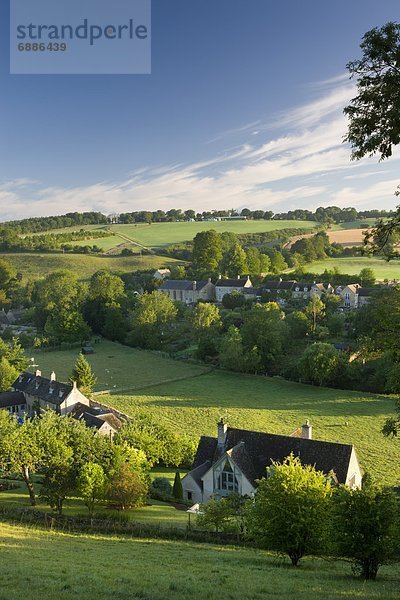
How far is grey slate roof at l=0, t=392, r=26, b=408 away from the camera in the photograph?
169 feet

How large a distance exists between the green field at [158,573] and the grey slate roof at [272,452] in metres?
8.02

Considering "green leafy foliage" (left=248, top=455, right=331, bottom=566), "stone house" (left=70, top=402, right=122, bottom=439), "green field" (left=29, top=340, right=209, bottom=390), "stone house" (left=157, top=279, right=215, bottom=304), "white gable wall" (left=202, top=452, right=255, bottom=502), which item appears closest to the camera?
"green leafy foliage" (left=248, top=455, right=331, bottom=566)

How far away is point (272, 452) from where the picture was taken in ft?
105

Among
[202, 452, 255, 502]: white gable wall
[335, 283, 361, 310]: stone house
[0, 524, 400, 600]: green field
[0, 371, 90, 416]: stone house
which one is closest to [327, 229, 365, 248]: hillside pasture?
[335, 283, 361, 310]: stone house

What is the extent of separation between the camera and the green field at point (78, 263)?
407 feet

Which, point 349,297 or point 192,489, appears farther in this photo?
point 349,297

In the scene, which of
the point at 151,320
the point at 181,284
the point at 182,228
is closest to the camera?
the point at 151,320

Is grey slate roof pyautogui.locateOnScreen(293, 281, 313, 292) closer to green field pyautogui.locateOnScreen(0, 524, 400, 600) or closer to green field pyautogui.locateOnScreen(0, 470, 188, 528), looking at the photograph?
green field pyautogui.locateOnScreen(0, 470, 188, 528)

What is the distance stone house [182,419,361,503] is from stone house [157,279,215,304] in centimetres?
7009

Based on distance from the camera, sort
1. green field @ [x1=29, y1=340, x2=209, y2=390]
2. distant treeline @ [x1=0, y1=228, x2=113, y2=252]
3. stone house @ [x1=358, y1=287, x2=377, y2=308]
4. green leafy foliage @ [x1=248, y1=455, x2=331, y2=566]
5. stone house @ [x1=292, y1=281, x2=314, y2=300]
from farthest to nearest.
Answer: distant treeline @ [x1=0, y1=228, x2=113, y2=252]
stone house @ [x1=292, y1=281, x2=314, y2=300]
stone house @ [x1=358, y1=287, x2=377, y2=308]
green field @ [x1=29, y1=340, x2=209, y2=390]
green leafy foliage @ [x1=248, y1=455, x2=331, y2=566]

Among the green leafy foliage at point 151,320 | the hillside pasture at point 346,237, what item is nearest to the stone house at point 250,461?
the green leafy foliage at point 151,320

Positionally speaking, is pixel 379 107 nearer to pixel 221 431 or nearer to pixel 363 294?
pixel 221 431

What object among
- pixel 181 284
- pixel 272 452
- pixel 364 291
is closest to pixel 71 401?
pixel 272 452

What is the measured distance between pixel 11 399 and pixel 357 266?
79526 millimetres
